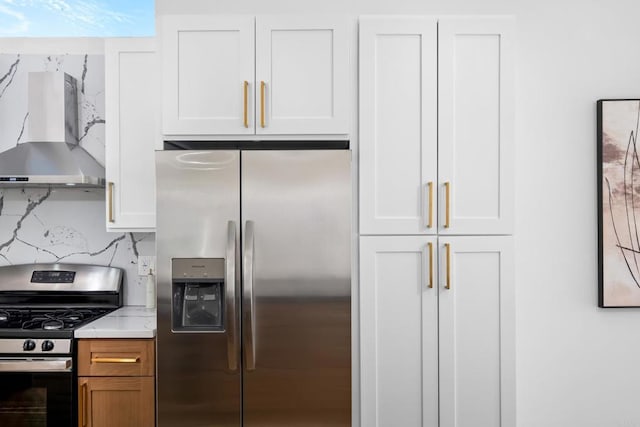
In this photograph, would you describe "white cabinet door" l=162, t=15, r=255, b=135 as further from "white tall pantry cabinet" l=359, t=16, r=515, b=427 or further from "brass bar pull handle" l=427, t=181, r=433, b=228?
"brass bar pull handle" l=427, t=181, r=433, b=228

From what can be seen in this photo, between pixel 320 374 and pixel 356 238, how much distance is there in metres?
0.63

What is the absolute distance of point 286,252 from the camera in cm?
210

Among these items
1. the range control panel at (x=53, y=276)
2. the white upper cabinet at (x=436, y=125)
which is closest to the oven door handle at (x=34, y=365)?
the range control panel at (x=53, y=276)

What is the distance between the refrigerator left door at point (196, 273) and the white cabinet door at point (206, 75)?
0.62ft

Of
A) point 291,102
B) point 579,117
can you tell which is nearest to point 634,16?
point 579,117

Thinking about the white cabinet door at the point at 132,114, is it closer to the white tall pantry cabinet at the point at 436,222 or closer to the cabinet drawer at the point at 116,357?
the cabinet drawer at the point at 116,357

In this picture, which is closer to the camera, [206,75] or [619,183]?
Answer: [206,75]

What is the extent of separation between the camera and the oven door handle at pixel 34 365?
206 centimetres

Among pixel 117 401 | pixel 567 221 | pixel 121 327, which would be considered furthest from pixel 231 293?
pixel 567 221

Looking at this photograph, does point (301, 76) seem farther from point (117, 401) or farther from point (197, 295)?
point (117, 401)

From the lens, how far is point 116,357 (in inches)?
84.4

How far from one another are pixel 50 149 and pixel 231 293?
1.35m

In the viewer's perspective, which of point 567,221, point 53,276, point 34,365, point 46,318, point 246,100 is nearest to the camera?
point 34,365

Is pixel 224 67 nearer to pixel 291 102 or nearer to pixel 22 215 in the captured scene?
pixel 291 102
